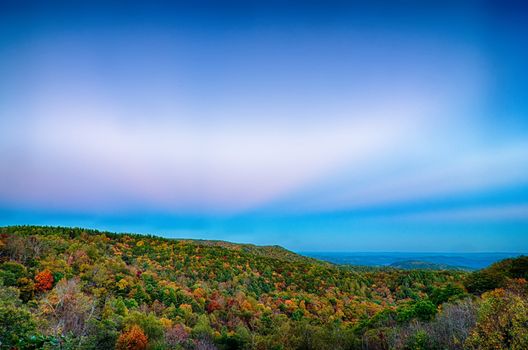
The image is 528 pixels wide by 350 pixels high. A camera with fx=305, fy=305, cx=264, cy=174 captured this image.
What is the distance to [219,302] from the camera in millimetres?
57750

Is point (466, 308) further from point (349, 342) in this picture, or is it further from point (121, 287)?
point (121, 287)

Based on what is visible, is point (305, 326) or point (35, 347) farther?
point (305, 326)

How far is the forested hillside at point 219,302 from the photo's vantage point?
82.6ft

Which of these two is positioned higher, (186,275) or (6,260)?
(6,260)

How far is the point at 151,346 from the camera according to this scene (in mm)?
31109

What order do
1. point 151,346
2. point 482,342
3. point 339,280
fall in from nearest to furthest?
point 482,342
point 151,346
point 339,280

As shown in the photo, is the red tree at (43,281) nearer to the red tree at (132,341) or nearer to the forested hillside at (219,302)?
the forested hillside at (219,302)

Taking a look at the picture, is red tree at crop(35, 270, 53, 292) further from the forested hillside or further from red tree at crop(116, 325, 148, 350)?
red tree at crop(116, 325, 148, 350)

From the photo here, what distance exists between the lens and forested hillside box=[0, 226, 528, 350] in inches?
991

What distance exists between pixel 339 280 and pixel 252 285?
25.2 metres

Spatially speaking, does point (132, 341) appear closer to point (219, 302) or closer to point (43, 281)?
point (43, 281)

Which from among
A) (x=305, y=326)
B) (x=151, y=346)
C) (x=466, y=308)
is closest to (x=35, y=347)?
(x=151, y=346)

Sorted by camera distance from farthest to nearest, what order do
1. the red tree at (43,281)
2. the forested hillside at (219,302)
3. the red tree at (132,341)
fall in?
1. the red tree at (43,281)
2. the red tree at (132,341)
3. the forested hillside at (219,302)

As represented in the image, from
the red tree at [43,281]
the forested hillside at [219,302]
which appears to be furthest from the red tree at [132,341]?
the red tree at [43,281]
